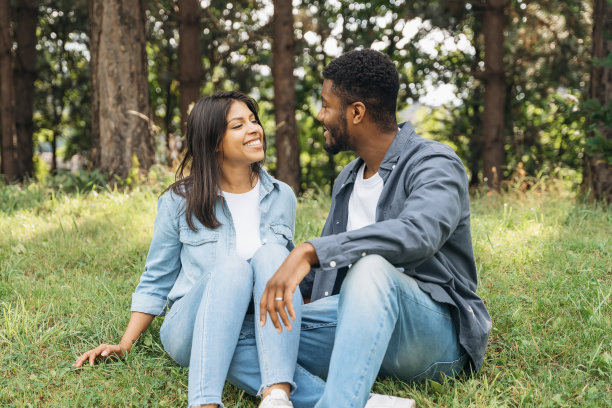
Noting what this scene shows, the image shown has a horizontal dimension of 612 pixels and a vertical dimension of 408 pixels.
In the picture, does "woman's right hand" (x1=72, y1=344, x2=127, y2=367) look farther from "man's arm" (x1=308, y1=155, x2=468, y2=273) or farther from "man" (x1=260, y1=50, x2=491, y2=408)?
"man's arm" (x1=308, y1=155, x2=468, y2=273)

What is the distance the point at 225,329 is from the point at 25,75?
1081cm

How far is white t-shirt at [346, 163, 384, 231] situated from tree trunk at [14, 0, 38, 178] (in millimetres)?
9892

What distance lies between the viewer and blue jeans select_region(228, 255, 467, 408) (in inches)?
80.6

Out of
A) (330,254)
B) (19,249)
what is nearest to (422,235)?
(330,254)

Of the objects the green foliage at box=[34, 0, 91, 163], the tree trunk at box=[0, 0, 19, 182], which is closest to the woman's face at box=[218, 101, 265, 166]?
the tree trunk at box=[0, 0, 19, 182]

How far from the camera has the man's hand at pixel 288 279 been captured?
211 cm

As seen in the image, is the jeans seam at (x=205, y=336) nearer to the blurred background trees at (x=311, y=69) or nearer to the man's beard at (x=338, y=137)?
the man's beard at (x=338, y=137)

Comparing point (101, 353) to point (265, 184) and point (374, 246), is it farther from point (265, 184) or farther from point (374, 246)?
point (374, 246)

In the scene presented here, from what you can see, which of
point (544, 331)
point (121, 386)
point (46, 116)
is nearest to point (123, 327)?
point (121, 386)

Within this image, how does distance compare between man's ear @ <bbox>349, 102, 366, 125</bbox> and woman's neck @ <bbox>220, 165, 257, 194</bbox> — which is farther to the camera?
woman's neck @ <bbox>220, 165, 257, 194</bbox>

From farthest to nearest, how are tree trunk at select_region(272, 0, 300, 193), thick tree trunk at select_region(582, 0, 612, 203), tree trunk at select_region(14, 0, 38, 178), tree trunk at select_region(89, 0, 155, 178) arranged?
tree trunk at select_region(14, 0, 38, 178), tree trunk at select_region(272, 0, 300, 193), tree trunk at select_region(89, 0, 155, 178), thick tree trunk at select_region(582, 0, 612, 203)

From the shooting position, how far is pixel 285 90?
846 centimetres

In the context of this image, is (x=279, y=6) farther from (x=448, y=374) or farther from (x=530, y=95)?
(x=448, y=374)

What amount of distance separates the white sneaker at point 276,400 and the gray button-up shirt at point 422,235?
0.49 meters
